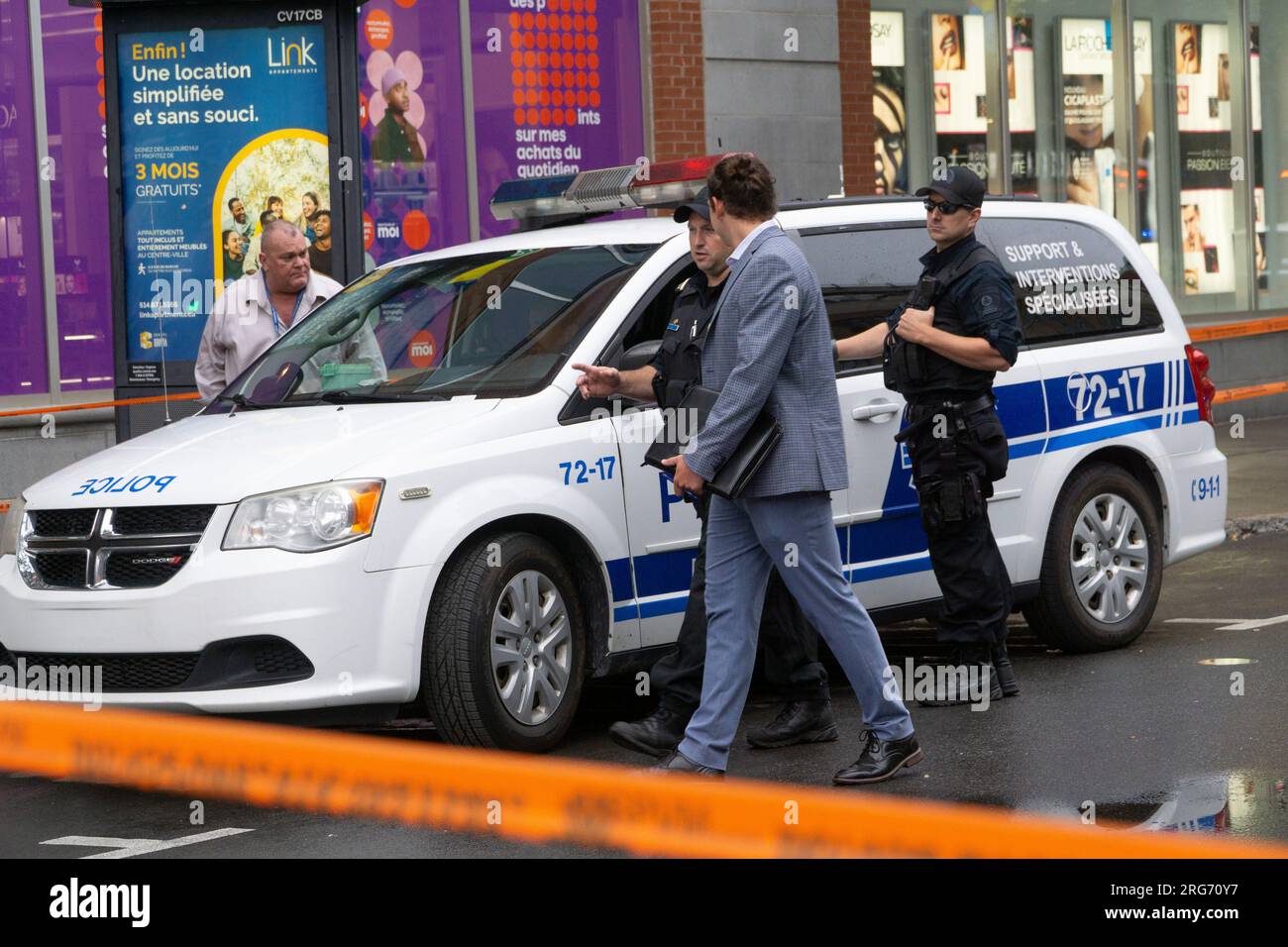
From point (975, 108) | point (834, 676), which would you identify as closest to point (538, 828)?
point (834, 676)

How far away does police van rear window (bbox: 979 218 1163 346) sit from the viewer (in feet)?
26.1

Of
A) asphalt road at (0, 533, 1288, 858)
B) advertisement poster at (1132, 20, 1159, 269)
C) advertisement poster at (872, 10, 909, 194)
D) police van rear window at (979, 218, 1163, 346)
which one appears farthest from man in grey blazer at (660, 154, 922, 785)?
advertisement poster at (1132, 20, 1159, 269)

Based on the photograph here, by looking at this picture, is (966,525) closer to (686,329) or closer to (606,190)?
(686,329)

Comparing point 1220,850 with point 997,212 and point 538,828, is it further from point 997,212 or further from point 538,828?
point 997,212

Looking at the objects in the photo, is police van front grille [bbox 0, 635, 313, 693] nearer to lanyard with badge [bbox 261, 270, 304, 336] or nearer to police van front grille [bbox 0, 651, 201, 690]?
police van front grille [bbox 0, 651, 201, 690]

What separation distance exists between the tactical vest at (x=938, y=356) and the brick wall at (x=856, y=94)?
9.18m

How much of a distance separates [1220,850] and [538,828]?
0.96 meters

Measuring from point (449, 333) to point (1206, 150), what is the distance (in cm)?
1427

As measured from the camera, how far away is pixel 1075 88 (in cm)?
1825

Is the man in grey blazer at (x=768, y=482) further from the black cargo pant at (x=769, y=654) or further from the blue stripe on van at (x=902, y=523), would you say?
the blue stripe on van at (x=902, y=523)

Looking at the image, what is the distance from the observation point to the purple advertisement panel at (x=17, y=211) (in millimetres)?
12359

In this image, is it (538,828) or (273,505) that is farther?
(273,505)

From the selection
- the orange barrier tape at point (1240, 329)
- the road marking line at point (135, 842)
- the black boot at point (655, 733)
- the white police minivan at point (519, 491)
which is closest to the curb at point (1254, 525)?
the orange barrier tape at point (1240, 329)

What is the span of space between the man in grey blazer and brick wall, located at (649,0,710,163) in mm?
9099
